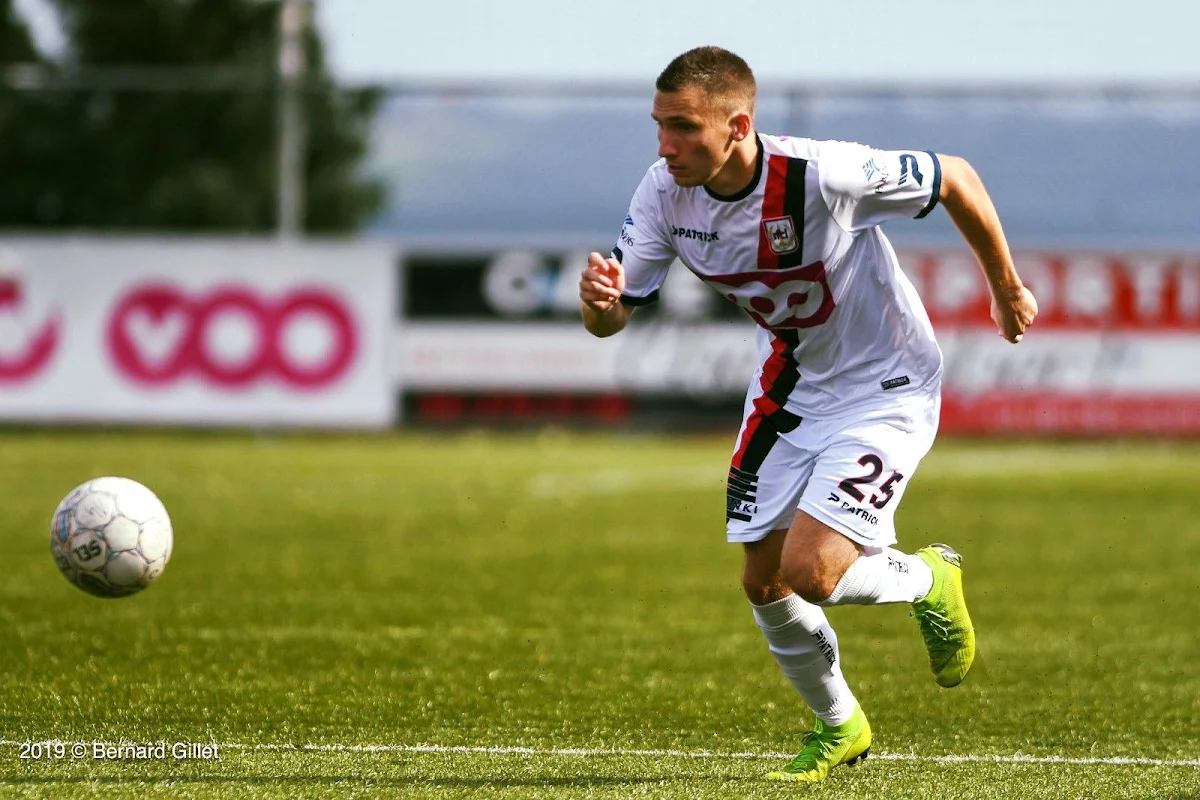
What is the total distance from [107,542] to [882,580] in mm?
2582

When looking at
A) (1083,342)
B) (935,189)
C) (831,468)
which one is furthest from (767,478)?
(1083,342)

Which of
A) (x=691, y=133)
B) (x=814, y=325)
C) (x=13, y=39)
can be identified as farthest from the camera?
(x=13, y=39)

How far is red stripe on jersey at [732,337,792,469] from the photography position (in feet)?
18.1

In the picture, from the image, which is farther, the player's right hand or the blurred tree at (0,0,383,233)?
the blurred tree at (0,0,383,233)

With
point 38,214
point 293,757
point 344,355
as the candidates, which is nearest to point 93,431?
point 344,355

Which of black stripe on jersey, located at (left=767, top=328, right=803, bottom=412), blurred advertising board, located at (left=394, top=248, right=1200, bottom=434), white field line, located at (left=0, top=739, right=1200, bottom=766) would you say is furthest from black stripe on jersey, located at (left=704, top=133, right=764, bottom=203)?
blurred advertising board, located at (left=394, top=248, right=1200, bottom=434)

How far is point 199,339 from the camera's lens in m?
18.8

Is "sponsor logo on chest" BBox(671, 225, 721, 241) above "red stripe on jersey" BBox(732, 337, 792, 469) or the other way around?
above

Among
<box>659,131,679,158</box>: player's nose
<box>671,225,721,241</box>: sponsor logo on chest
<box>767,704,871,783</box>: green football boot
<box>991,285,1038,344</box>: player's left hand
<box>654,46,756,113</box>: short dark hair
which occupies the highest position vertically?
<box>654,46,756,113</box>: short dark hair

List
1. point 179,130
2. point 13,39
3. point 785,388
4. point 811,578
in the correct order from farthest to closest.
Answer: point 13,39, point 179,130, point 785,388, point 811,578

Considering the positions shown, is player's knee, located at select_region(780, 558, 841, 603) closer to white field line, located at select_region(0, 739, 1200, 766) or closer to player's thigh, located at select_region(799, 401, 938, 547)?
player's thigh, located at select_region(799, 401, 938, 547)

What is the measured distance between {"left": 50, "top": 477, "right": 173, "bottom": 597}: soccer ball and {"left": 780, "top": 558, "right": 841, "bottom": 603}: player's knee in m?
2.28

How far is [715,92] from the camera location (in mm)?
5051

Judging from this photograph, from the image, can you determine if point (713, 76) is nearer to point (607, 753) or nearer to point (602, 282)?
point (602, 282)
